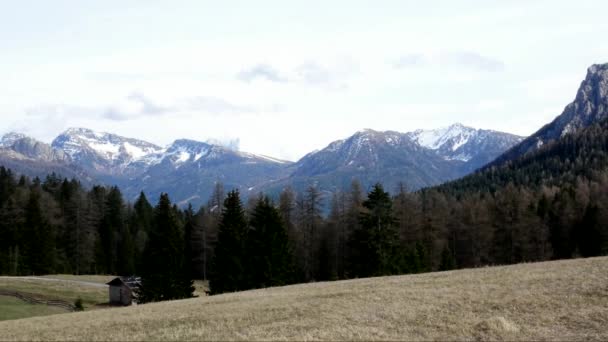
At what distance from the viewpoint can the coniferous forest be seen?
67.8 m

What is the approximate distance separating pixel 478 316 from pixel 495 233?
77.6m

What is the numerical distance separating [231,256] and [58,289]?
29289 millimetres

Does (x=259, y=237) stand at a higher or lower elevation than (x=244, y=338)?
higher

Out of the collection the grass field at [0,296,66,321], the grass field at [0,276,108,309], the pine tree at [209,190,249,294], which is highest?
the pine tree at [209,190,249,294]

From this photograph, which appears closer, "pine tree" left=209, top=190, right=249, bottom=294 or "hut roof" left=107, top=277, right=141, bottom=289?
"pine tree" left=209, top=190, right=249, bottom=294

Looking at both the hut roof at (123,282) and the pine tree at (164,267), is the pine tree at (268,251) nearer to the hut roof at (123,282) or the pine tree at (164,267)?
the pine tree at (164,267)

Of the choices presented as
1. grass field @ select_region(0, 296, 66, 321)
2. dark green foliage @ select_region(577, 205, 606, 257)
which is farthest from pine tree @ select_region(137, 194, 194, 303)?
dark green foliage @ select_region(577, 205, 606, 257)

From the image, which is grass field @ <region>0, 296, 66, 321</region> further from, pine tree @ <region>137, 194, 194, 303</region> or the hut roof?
the hut roof

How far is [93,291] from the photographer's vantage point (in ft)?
274

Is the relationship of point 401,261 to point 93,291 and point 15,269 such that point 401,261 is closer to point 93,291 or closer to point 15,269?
point 93,291

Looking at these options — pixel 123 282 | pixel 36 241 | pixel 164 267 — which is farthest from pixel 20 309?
pixel 36 241

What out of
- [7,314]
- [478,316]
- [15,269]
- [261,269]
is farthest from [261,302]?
[15,269]

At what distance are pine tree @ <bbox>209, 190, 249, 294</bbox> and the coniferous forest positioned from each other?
12 centimetres

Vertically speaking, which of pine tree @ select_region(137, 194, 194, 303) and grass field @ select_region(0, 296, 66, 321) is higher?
pine tree @ select_region(137, 194, 194, 303)
